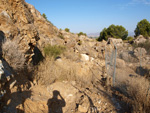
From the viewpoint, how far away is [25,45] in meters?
3.19

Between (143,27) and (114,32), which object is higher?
(143,27)

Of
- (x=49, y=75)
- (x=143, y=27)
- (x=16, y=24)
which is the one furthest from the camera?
(x=143, y=27)

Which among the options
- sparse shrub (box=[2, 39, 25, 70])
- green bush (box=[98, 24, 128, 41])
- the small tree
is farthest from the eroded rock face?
the small tree

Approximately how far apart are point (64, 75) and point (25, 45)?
185 cm

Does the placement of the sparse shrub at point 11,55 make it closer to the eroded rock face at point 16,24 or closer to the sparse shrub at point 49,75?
the eroded rock face at point 16,24

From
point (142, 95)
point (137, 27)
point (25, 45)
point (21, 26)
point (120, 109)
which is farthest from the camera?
point (137, 27)

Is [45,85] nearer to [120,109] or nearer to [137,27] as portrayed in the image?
[120,109]

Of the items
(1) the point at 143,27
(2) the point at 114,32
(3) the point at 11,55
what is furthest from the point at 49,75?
(1) the point at 143,27

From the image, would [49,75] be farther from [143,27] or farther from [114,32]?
[143,27]

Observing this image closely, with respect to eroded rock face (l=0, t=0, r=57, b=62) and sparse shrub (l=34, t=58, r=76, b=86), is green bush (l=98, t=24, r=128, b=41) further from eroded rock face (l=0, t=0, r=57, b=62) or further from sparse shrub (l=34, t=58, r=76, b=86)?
eroded rock face (l=0, t=0, r=57, b=62)

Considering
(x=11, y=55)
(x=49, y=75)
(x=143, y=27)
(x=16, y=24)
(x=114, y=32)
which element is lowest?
(x=49, y=75)

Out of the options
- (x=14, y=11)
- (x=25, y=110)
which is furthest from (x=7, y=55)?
(x=14, y=11)

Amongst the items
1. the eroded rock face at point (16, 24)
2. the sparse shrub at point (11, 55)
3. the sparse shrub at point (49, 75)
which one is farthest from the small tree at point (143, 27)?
the sparse shrub at point (11, 55)

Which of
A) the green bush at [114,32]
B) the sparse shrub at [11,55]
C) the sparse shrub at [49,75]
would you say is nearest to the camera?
the sparse shrub at [11,55]
